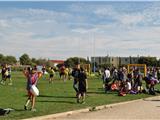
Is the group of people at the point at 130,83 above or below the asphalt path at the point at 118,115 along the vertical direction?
above

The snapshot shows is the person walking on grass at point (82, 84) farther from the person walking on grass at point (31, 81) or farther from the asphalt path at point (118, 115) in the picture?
the person walking on grass at point (31, 81)

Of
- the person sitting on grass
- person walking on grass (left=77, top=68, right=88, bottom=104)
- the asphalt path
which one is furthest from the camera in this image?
the person sitting on grass

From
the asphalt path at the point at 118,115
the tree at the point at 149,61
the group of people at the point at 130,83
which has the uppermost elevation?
the tree at the point at 149,61

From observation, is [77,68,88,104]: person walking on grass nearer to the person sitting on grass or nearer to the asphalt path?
the asphalt path

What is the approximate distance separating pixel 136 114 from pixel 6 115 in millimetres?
4800

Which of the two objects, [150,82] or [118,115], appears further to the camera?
[150,82]

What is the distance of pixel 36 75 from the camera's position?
16.3 meters

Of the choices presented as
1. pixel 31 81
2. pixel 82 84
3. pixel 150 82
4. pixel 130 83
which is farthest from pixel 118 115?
pixel 150 82

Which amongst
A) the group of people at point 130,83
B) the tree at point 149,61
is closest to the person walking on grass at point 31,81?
the group of people at point 130,83

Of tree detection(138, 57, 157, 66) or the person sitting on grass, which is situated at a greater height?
tree detection(138, 57, 157, 66)

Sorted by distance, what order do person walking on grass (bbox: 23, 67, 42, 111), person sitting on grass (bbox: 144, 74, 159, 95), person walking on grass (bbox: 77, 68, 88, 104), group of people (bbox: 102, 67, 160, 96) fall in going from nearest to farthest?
person walking on grass (bbox: 23, 67, 42, 111), person walking on grass (bbox: 77, 68, 88, 104), group of people (bbox: 102, 67, 160, 96), person sitting on grass (bbox: 144, 74, 159, 95)

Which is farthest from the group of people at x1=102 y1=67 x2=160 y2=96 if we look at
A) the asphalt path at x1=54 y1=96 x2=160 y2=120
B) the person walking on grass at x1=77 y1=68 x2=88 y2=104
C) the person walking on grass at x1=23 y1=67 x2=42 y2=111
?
the person walking on grass at x1=23 y1=67 x2=42 y2=111

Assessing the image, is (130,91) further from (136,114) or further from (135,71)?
(136,114)

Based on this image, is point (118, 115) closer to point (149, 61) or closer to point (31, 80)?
point (31, 80)
